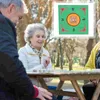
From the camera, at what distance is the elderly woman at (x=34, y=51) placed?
9.67ft

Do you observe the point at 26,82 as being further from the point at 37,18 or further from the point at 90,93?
the point at 37,18

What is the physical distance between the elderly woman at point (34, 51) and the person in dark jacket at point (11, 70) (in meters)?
1.25

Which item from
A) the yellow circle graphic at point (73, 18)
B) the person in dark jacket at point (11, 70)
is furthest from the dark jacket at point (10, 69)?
the yellow circle graphic at point (73, 18)

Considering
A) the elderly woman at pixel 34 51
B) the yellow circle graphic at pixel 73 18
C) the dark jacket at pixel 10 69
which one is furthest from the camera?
the yellow circle graphic at pixel 73 18

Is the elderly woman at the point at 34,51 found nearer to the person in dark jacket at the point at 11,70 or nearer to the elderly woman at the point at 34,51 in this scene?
the elderly woman at the point at 34,51

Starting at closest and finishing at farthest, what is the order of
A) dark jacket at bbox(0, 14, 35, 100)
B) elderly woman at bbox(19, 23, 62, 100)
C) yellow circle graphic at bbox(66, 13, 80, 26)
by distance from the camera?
dark jacket at bbox(0, 14, 35, 100), elderly woman at bbox(19, 23, 62, 100), yellow circle graphic at bbox(66, 13, 80, 26)

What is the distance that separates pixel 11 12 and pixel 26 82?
0.40 metres

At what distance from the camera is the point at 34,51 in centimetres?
302

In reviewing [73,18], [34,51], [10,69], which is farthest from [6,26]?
[73,18]

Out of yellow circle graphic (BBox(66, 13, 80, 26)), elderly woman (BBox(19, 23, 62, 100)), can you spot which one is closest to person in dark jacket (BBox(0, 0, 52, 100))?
elderly woman (BBox(19, 23, 62, 100))

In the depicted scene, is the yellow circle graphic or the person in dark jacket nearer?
the person in dark jacket

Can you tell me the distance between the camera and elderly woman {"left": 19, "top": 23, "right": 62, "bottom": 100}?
9.67 feet

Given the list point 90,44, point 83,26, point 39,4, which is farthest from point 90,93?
point 39,4

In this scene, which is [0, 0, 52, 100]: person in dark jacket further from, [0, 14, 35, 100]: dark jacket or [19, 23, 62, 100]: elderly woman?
[19, 23, 62, 100]: elderly woman
